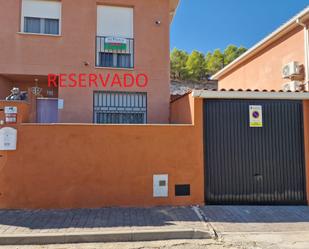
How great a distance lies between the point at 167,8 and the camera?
1052cm

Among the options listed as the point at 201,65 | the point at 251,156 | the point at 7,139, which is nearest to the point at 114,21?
the point at 7,139

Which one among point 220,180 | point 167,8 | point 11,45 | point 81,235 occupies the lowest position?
point 81,235

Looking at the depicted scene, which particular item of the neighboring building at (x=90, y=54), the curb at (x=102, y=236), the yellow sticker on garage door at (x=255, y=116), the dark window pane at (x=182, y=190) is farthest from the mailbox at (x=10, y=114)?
the yellow sticker on garage door at (x=255, y=116)

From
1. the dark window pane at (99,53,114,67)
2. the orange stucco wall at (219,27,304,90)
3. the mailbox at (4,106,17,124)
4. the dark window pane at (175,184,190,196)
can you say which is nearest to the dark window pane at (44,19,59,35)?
the dark window pane at (99,53,114,67)

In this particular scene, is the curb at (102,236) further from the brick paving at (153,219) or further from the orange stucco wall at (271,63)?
the orange stucco wall at (271,63)

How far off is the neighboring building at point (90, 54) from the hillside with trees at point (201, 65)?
771 inches

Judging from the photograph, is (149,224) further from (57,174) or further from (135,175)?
(57,174)

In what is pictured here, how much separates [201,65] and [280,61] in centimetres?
2031

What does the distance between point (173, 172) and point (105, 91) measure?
4.66 m

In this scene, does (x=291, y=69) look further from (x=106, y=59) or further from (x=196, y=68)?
(x=196, y=68)

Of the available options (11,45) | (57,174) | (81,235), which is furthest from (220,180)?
(11,45)

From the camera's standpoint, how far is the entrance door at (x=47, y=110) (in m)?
9.97

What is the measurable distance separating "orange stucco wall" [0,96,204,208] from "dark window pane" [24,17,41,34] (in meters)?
5.05

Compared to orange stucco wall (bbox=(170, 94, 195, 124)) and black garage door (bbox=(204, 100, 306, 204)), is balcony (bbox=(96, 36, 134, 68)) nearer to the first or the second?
orange stucco wall (bbox=(170, 94, 195, 124))
